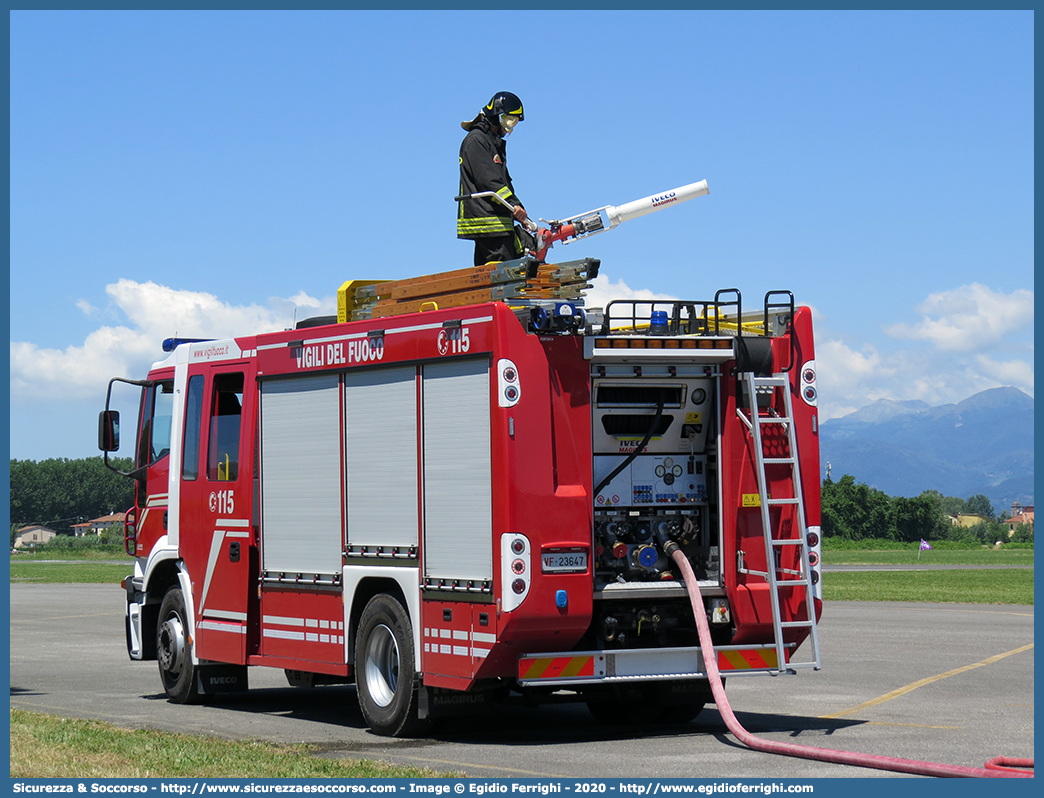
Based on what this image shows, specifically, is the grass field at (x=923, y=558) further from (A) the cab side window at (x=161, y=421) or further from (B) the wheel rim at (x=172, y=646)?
(B) the wheel rim at (x=172, y=646)

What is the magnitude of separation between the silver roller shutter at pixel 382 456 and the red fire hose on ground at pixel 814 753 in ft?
7.02

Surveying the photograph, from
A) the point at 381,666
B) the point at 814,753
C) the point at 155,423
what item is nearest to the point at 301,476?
the point at 381,666

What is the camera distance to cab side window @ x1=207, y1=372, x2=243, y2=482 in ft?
45.3

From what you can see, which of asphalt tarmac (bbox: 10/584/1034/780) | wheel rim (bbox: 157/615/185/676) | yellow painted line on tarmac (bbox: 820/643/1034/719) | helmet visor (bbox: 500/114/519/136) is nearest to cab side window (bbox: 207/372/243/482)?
wheel rim (bbox: 157/615/185/676)

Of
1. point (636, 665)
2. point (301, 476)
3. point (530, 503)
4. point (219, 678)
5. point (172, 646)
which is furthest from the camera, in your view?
point (172, 646)

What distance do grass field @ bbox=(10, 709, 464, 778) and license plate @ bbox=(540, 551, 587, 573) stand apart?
185 cm

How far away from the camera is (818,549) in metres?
11.8

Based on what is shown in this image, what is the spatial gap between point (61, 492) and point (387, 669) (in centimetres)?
18165

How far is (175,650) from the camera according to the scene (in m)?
14.7

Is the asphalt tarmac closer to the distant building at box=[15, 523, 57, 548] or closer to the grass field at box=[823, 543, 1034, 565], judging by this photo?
the grass field at box=[823, 543, 1034, 565]

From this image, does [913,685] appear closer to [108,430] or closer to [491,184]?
[491,184]

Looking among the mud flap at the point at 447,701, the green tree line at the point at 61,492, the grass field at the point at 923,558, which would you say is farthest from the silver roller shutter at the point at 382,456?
the green tree line at the point at 61,492

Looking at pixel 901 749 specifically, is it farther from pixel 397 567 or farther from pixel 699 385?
pixel 397 567

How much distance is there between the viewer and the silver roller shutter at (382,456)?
11461 mm
